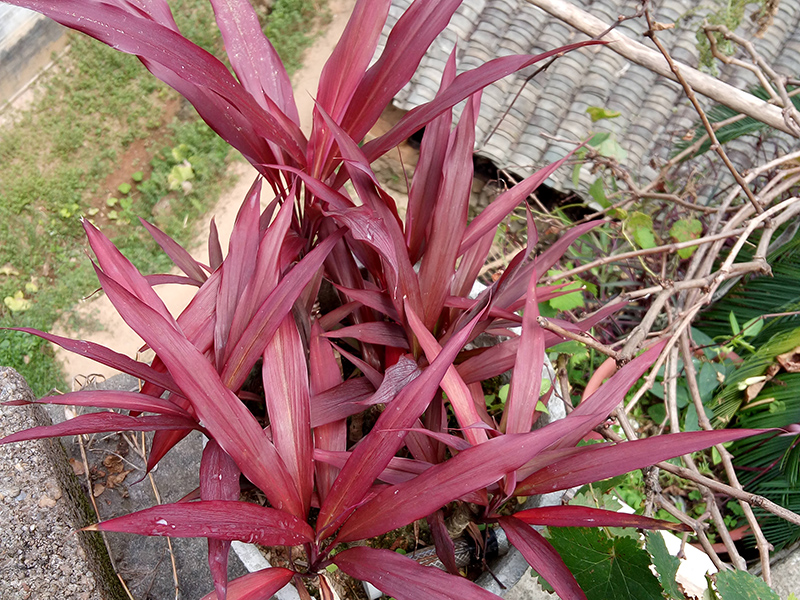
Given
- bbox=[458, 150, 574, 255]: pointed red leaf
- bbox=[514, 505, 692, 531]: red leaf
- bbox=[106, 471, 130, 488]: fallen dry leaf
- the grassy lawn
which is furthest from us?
the grassy lawn

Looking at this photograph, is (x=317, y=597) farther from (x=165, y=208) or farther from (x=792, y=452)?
(x=165, y=208)

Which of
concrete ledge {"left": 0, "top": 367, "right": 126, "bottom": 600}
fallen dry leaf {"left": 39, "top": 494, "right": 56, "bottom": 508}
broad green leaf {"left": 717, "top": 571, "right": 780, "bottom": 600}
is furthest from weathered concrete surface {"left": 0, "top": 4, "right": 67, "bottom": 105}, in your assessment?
broad green leaf {"left": 717, "top": 571, "right": 780, "bottom": 600}

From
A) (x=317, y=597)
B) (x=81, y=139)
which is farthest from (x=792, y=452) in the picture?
(x=81, y=139)

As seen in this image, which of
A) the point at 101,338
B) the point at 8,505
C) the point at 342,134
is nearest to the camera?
the point at 342,134

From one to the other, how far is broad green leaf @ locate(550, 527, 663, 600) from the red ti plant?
10 cm

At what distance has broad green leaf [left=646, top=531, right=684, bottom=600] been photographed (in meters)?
0.76

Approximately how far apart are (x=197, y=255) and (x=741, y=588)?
2169 millimetres

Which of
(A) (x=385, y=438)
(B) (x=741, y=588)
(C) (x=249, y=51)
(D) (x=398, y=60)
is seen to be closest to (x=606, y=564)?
(B) (x=741, y=588)

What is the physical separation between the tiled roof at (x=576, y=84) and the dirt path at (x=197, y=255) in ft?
2.05

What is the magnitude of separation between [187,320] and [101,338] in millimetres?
1702

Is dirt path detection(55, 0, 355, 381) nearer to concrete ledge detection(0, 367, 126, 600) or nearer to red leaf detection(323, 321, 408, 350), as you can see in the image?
concrete ledge detection(0, 367, 126, 600)

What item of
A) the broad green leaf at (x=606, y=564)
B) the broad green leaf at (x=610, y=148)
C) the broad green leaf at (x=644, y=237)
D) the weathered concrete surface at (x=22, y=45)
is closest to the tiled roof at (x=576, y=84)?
the broad green leaf at (x=610, y=148)

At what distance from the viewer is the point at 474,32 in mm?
2020

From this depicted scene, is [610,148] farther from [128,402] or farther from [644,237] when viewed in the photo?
[128,402]
